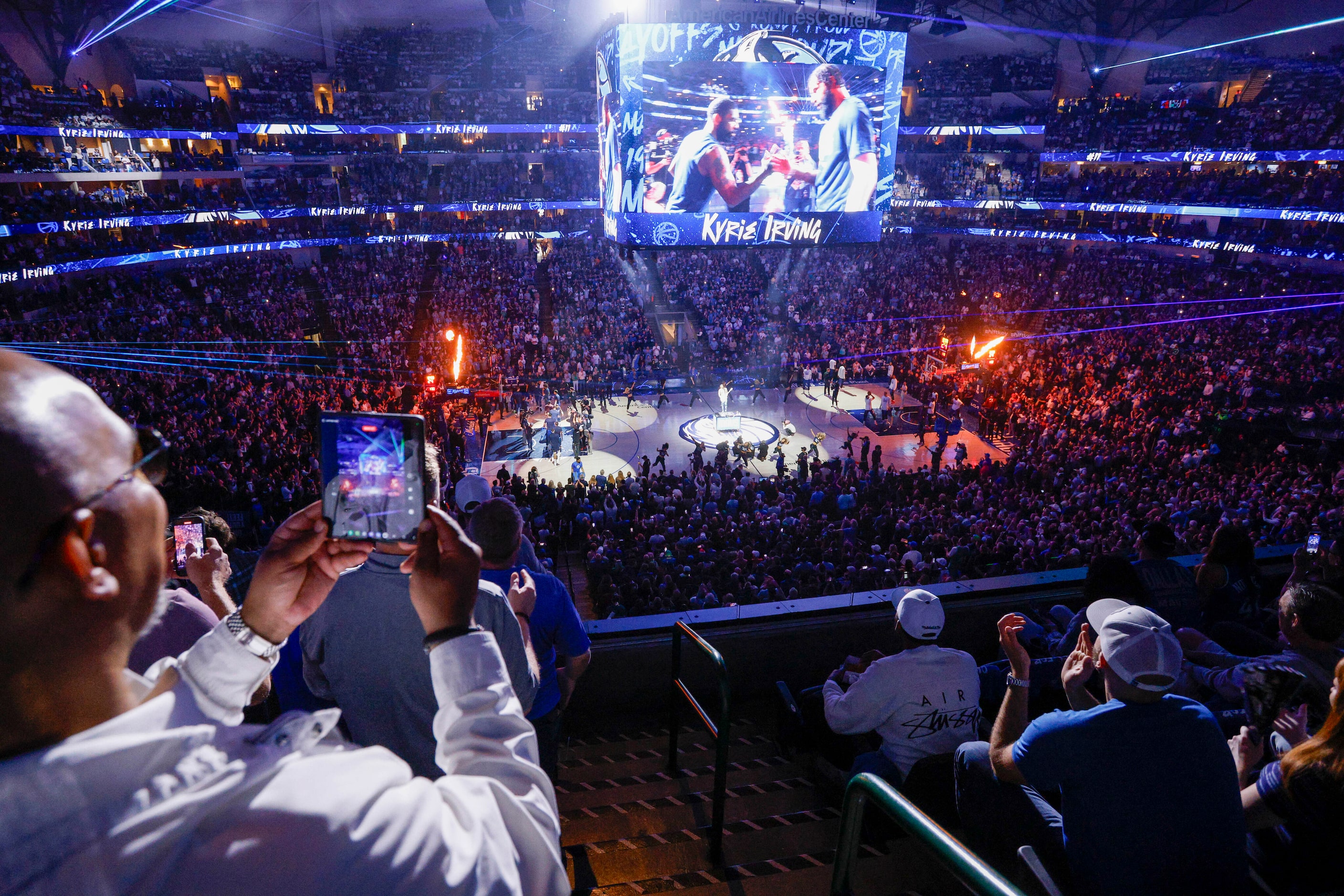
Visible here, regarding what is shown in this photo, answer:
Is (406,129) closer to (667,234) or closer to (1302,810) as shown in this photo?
(667,234)

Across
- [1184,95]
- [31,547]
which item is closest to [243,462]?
[31,547]

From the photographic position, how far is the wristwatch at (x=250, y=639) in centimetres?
153

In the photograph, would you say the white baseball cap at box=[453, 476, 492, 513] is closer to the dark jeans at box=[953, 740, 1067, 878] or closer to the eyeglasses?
the dark jeans at box=[953, 740, 1067, 878]

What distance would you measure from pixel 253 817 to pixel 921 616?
10.8ft

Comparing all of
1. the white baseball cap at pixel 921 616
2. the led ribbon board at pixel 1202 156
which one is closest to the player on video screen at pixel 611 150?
the white baseball cap at pixel 921 616

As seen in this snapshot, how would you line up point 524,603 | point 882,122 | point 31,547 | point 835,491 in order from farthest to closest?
point 882,122, point 835,491, point 524,603, point 31,547

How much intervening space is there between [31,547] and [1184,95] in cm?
4569

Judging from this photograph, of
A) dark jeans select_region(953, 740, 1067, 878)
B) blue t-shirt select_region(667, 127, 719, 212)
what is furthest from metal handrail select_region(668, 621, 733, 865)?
blue t-shirt select_region(667, 127, 719, 212)

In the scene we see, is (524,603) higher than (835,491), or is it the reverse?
(524,603)

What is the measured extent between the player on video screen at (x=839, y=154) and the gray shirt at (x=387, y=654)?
24206 millimetres

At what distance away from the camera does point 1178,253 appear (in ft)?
107

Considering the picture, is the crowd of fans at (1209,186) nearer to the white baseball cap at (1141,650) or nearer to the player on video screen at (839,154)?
the player on video screen at (839,154)

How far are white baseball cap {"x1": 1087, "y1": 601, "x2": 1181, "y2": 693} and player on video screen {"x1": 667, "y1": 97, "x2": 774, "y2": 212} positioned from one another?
75.6 ft

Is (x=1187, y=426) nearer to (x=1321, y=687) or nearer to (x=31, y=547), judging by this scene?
(x=1321, y=687)
